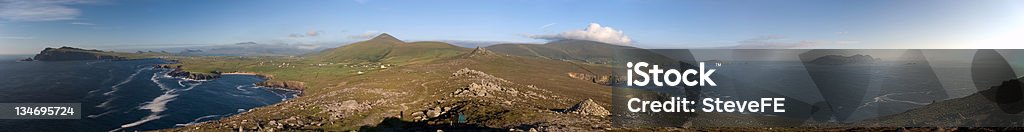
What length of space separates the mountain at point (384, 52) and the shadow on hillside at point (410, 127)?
40.0 meters

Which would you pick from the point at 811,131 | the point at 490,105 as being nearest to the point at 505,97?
the point at 490,105

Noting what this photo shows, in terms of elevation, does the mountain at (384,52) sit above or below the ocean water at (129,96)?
above

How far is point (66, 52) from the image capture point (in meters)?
104

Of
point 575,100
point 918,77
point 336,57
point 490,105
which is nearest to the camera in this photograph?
point 490,105

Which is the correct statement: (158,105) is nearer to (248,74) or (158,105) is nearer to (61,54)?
(248,74)

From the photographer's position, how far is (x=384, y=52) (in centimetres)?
8662

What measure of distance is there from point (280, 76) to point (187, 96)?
15.1m

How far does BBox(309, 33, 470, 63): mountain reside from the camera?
3154 inches

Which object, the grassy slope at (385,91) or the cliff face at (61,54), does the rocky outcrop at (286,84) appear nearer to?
the grassy slope at (385,91)

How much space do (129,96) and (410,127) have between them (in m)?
48.8

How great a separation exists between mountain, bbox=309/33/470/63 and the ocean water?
41.7 ft

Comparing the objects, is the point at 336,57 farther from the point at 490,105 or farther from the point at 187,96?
the point at 490,105

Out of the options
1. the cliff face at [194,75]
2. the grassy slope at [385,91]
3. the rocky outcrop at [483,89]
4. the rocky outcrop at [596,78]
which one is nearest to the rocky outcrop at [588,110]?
the grassy slope at [385,91]

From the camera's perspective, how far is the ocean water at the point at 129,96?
Answer: 42.9 metres
